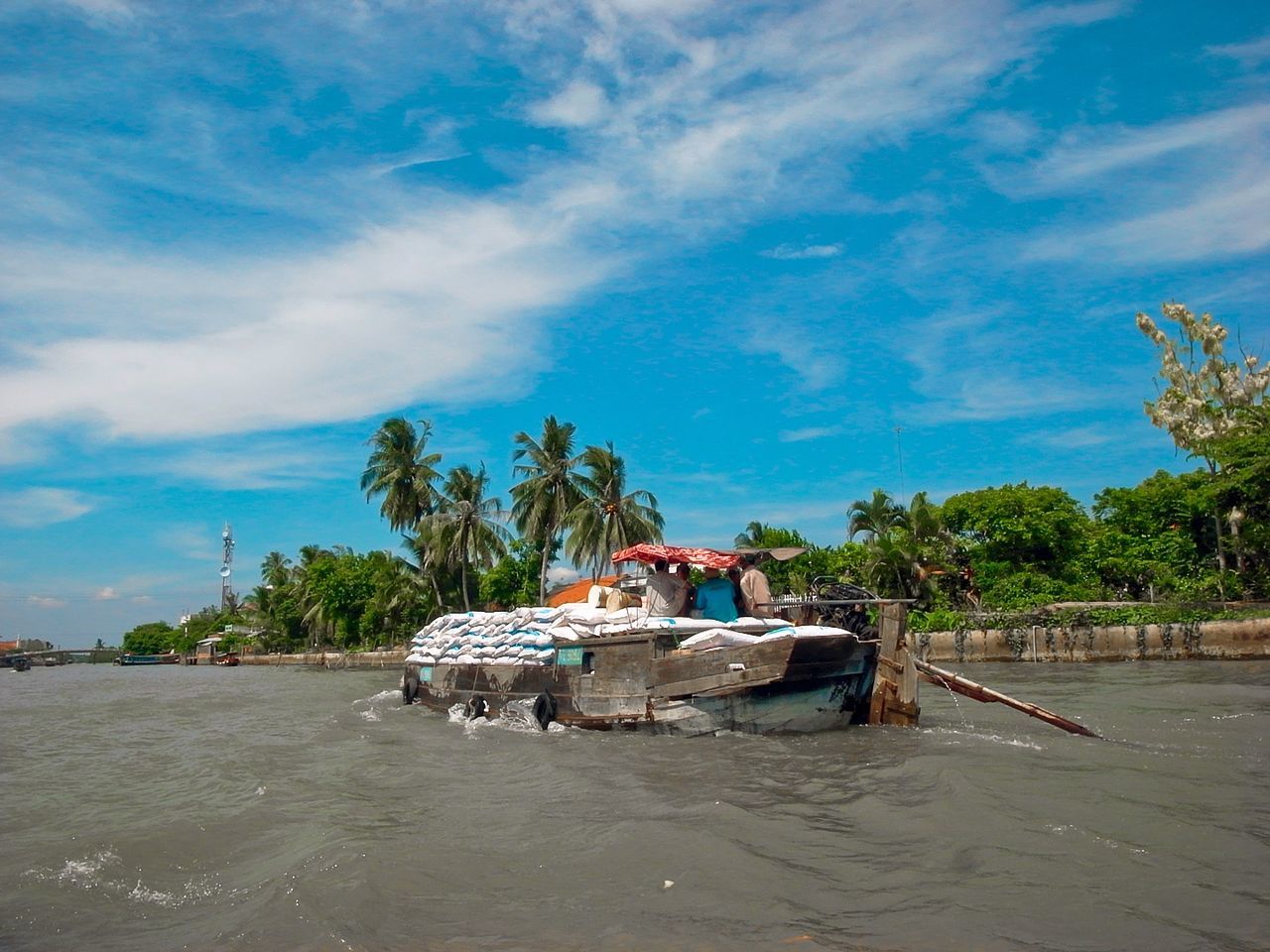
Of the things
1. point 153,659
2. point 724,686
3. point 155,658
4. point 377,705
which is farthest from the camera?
point 153,659

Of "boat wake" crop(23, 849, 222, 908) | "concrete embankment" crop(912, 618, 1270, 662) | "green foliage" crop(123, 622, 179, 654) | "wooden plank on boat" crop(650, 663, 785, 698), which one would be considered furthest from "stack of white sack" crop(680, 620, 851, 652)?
"green foliage" crop(123, 622, 179, 654)

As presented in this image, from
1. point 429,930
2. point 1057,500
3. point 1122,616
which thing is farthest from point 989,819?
point 1057,500

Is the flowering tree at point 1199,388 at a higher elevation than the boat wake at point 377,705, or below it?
higher

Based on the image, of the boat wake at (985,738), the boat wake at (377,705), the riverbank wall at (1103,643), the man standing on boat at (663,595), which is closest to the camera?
the boat wake at (985,738)

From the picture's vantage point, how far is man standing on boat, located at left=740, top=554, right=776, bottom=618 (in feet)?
34.4

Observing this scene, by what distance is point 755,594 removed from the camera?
34.7ft

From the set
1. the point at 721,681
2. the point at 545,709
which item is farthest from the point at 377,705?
the point at 721,681

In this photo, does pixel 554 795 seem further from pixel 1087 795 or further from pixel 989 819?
pixel 1087 795

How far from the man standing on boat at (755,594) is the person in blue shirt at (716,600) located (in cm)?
19

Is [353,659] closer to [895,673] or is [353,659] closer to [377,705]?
[377,705]

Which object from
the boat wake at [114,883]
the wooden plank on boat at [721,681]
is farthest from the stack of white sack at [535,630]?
the boat wake at [114,883]

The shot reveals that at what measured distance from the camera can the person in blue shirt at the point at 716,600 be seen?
410 inches

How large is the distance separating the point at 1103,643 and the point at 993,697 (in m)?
16.4

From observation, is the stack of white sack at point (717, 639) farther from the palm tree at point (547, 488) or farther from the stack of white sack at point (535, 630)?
the palm tree at point (547, 488)
